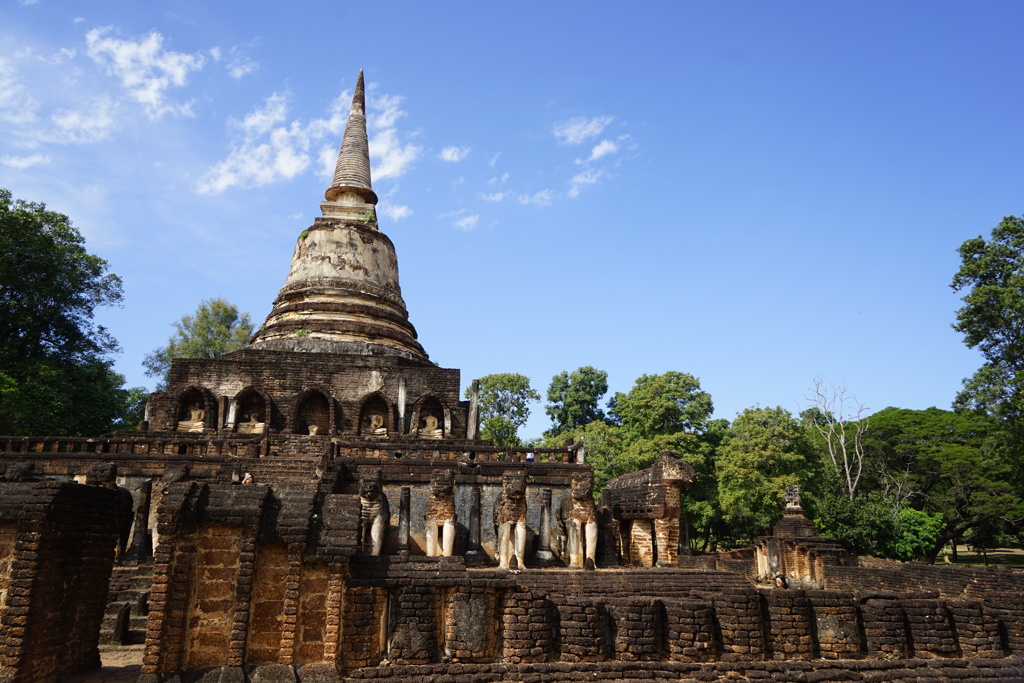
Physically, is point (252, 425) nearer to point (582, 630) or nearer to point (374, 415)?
point (374, 415)

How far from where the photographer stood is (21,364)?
29.2 meters

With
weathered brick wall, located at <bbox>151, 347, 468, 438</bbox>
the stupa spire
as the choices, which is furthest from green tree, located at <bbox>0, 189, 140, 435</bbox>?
the stupa spire

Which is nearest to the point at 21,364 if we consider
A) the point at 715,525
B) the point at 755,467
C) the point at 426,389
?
the point at 426,389

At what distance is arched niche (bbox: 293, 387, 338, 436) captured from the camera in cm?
2397

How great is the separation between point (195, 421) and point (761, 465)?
83.3 feet

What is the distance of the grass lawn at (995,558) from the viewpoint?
40.0m

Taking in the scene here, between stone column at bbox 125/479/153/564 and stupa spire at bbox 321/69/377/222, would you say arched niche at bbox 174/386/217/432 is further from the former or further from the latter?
stupa spire at bbox 321/69/377/222

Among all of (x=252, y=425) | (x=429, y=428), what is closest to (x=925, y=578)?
(x=429, y=428)

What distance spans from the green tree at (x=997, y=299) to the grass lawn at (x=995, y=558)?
12.1 m

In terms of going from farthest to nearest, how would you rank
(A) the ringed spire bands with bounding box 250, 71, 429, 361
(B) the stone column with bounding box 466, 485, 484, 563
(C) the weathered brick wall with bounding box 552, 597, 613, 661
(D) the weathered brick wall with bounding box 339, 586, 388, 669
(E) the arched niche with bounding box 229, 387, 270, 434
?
(A) the ringed spire bands with bounding box 250, 71, 429, 361, (E) the arched niche with bounding box 229, 387, 270, 434, (B) the stone column with bounding box 466, 485, 484, 563, (C) the weathered brick wall with bounding box 552, 597, 613, 661, (D) the weathered brick wall with bounding box 339, 586, 388, 669

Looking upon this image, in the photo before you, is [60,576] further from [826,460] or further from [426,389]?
[826,460]

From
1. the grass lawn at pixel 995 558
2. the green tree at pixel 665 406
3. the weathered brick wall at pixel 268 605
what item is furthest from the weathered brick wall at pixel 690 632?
the grass lawn at pixel 995 558

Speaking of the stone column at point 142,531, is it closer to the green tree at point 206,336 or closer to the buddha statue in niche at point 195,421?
the buddha statue in niche at point 195,421

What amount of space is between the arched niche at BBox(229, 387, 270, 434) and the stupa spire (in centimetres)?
1009
